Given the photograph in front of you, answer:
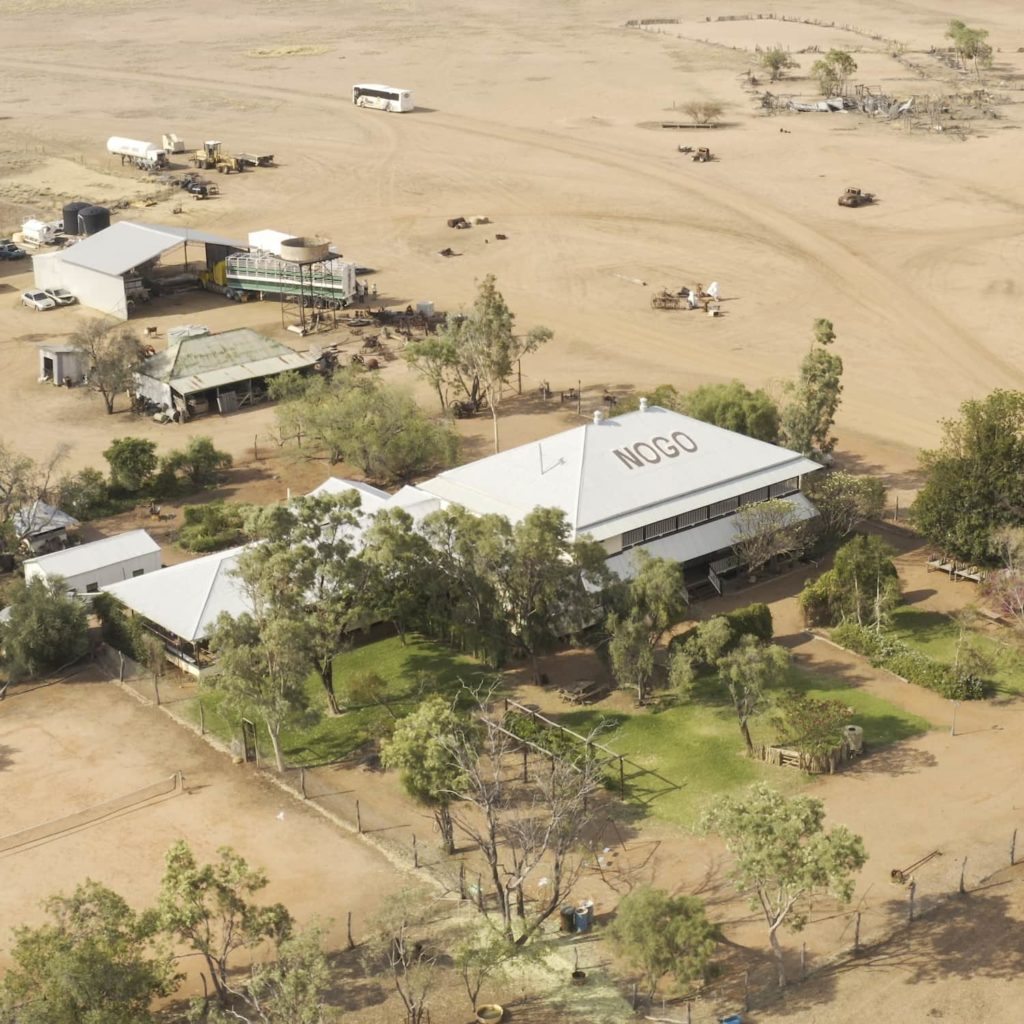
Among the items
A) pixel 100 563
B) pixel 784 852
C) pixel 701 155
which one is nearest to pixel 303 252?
pixel 100 563

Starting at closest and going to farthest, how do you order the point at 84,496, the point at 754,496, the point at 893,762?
the point at 893,762, the point at 754,496, the point at 84,496

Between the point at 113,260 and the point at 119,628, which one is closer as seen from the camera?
the point at 119,628

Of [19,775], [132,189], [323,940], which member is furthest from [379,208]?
[323,940]

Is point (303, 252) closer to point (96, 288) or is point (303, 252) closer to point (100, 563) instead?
point (96, 288)

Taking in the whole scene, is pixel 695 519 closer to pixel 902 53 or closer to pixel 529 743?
pixel 529 743

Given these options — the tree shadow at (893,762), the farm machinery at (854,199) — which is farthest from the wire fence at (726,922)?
the farm machinery at (854,199)

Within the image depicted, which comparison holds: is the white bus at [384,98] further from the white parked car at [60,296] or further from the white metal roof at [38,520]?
the white metal roof at [38,520]

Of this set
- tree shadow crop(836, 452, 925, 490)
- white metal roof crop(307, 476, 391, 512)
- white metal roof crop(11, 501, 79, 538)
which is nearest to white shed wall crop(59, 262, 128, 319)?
white metal roof crop(11, 501, 79, 538)

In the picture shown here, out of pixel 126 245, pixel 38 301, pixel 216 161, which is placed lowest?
pixel 38 301
